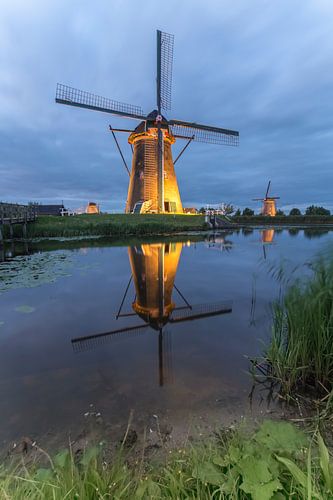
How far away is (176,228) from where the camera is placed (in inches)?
1026

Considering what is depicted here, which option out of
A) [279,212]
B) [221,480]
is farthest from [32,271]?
[279,212]

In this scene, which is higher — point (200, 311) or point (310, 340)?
point (310, 340)

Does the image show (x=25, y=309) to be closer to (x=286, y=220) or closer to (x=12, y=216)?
(x=12, y=216)

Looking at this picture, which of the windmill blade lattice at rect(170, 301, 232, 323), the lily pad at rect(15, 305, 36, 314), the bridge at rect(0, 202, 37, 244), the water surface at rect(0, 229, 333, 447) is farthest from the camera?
the bridge at rect(0, 202, 37, 244)

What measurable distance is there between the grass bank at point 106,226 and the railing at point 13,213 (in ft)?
4.25

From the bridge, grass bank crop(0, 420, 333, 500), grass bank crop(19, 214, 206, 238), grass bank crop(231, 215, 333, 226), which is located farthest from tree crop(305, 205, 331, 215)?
grass bank crop(0, 420, 333, 500)

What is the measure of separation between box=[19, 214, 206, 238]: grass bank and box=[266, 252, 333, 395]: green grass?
20.5 metres

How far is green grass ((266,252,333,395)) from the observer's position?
2.61 metres

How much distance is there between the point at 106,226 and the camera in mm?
22391

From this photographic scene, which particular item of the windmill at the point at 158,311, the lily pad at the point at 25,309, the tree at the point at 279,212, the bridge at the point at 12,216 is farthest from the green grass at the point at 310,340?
the tree at the point at 279,212

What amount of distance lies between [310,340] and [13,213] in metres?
19.2

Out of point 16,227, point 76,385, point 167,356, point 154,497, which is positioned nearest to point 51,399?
point 76,385

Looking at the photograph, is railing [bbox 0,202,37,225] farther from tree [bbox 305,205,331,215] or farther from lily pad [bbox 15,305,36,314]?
tree [bbox 305,205,331,215]

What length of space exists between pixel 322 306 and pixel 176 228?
77.3 ft
